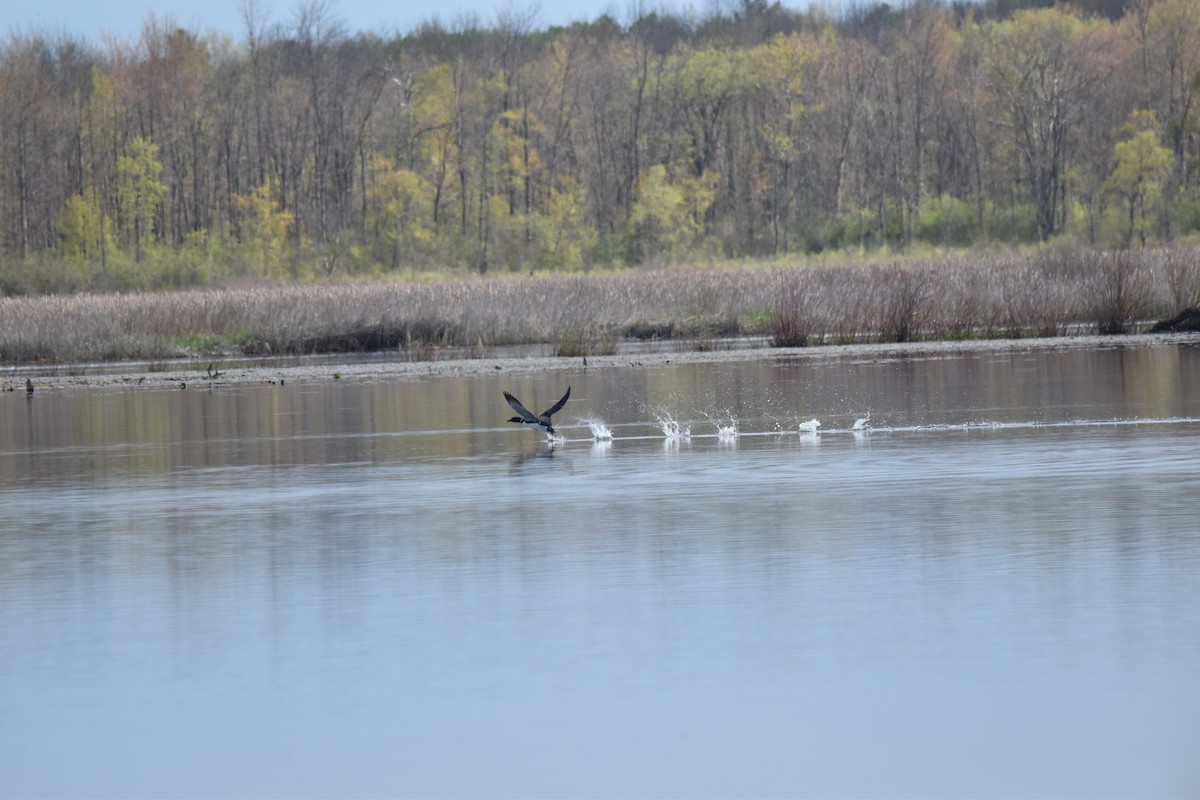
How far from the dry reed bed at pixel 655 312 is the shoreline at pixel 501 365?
126 cm

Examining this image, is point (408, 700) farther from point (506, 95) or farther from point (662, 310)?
point (506, 95)

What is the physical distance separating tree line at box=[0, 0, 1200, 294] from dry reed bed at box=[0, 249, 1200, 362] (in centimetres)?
2820

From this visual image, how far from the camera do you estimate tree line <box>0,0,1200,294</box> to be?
75.5 meters

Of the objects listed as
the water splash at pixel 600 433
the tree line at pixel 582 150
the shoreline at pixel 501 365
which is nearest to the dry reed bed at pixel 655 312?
the shoreline at pixel 501 365

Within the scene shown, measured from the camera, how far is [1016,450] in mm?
16031

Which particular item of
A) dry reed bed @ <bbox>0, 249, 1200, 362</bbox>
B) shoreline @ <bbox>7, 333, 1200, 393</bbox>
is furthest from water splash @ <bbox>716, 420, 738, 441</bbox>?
dry reed bed @ <bbox>0, 249, 1200, 362</bbox>

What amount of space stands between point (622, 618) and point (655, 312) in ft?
100

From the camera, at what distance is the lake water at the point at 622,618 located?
6.95 meters

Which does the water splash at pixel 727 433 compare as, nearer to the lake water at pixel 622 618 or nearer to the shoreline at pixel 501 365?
the lake water at pixel 622 618

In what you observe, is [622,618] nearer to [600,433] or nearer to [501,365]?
[600,433]

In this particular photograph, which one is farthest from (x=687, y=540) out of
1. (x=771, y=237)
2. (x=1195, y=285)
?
(x=771, y=237)

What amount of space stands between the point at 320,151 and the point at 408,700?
78195 millimetres

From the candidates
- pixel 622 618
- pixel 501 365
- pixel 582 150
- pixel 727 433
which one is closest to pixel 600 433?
pixel 727 433

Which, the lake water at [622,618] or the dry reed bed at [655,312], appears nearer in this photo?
the lake water at [622,618]
